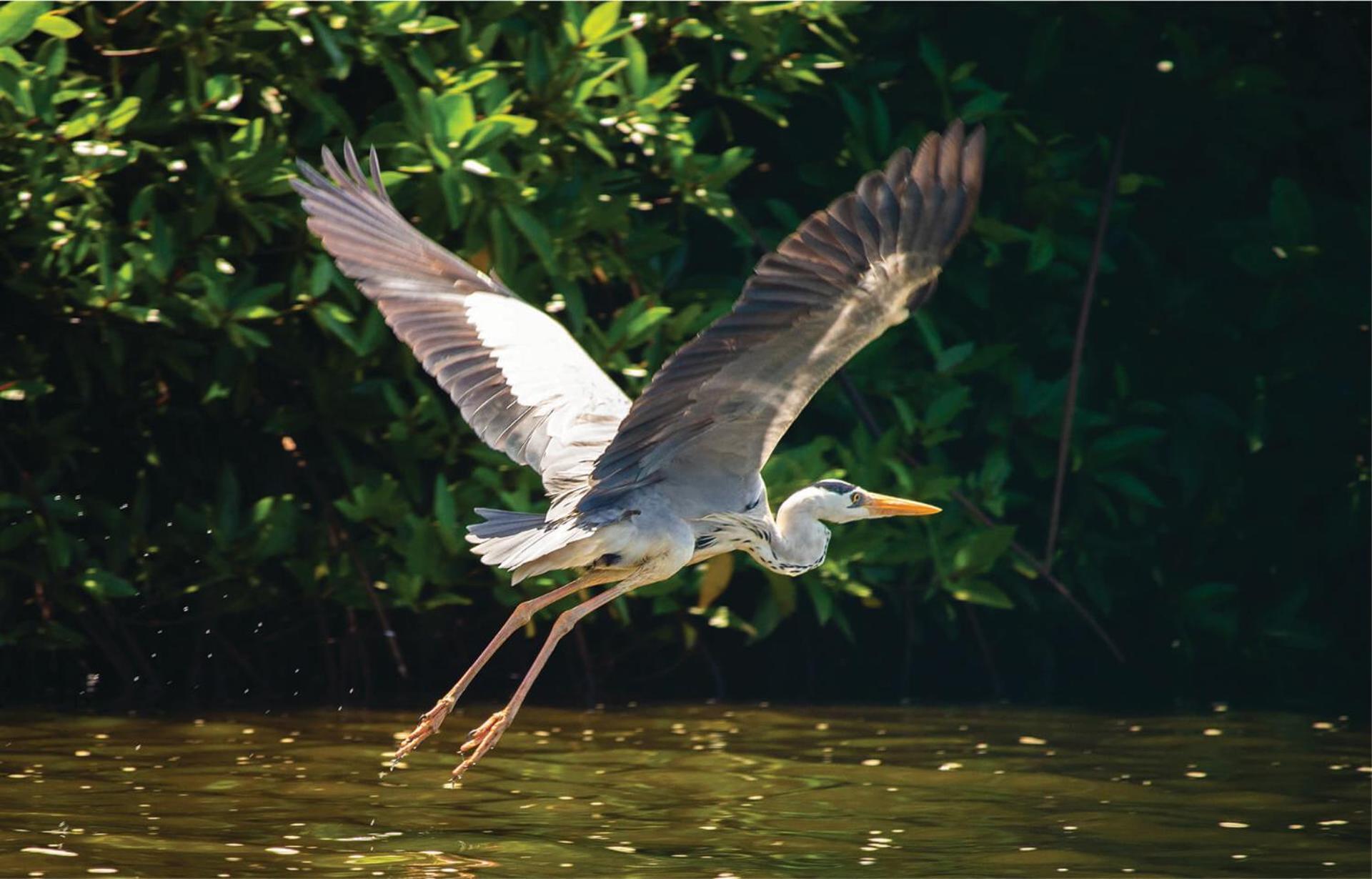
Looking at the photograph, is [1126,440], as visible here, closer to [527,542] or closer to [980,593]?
[980,593]

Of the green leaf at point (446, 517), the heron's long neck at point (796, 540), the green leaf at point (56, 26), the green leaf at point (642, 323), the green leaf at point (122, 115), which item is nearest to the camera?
the green leaf at point (56, 26)

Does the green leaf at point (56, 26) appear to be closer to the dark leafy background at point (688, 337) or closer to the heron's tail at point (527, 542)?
the dark leafy background at point (688, 337)

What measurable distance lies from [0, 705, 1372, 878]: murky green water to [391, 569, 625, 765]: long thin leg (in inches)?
7.1

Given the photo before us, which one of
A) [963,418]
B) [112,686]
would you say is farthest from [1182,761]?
[112,686]

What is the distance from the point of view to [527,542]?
5488 mm

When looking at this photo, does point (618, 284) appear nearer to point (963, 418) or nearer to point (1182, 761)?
point (963, 418)

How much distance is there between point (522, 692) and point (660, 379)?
1.44 meters

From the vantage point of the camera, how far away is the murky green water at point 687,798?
4.87m

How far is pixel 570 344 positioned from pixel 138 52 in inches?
71.6

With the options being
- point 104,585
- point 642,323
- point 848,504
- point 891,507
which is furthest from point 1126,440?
point 104,585

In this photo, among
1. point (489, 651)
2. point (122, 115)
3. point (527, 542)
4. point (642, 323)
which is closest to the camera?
point (527, 542)

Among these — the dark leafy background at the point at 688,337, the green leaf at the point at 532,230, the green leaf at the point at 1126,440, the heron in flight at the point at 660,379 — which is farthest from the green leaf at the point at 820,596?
the green leaf at the point at 532,230

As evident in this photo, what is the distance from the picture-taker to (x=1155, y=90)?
8641 millimetres

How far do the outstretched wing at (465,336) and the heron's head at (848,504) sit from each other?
0.76m
